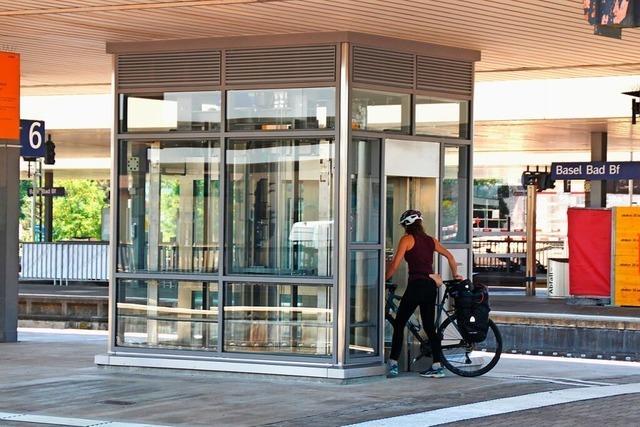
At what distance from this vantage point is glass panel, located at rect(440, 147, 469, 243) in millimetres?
13648

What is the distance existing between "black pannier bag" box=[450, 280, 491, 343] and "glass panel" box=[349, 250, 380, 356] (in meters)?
0.85

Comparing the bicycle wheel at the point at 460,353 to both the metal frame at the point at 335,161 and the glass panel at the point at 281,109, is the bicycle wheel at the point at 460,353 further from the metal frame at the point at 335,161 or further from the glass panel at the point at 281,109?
the glass panel at the point at 281,109

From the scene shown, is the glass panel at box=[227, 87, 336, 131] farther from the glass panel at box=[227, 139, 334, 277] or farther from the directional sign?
the directional sign

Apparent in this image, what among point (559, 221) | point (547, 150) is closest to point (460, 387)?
point (547, 150)

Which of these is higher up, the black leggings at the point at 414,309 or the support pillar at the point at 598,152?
the support pillar at the point at 598,152

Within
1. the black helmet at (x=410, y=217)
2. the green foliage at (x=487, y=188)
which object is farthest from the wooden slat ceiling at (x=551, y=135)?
the green foliage at (x=487, y=188)

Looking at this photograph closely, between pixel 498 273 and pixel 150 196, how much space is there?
71.1 ft

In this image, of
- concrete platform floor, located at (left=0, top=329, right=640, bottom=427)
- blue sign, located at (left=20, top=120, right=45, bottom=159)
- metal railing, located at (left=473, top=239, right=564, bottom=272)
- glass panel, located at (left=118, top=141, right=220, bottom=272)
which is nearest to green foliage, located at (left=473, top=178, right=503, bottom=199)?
metal railing, located at (left=473, top=239, right=564, bottom=272)

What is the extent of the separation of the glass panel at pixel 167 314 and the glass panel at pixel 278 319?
21 cm

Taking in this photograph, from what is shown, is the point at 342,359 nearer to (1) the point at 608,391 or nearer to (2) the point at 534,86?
(1) the point at 608,391

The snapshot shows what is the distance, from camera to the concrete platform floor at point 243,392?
1036 cm

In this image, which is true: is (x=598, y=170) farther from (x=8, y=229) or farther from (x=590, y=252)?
(x=8, y=229)

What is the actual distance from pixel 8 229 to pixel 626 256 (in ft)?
38.8

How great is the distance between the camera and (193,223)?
1334cm
